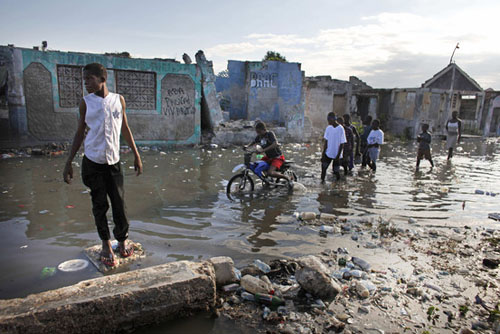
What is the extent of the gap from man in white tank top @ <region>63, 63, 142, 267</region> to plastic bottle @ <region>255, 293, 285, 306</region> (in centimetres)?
146

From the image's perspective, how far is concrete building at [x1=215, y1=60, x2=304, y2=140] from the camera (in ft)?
53.6

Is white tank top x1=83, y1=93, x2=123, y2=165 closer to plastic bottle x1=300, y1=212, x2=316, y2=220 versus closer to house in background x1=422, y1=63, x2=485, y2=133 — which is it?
plastic bottle x1=300, y1=212, x2=316, y2=220

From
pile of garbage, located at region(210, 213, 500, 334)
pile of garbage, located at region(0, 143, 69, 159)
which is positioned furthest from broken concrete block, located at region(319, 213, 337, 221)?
pile of garbage, located at region(0, 143, 69, 159)

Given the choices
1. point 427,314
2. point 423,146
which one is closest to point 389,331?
point 427,314

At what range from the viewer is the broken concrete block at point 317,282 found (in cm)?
287

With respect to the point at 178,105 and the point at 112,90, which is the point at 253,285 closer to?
the point at 112,90

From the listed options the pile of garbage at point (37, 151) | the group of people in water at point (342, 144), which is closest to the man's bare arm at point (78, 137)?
the group of people in water at point (342, 144)

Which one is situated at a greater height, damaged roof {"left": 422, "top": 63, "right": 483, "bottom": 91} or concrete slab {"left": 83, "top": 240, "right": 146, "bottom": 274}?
damaged roof {"left": 422, "top": 63, "right": 483, "bottom": 91}

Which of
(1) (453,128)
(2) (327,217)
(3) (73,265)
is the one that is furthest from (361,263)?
(1) (453,128)

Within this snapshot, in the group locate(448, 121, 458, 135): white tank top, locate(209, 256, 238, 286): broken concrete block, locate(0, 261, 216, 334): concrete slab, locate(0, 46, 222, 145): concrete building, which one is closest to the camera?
locate(0, 261, 216, 334): concrete slab

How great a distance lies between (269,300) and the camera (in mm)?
2760

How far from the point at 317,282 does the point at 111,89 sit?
11014 millimetres

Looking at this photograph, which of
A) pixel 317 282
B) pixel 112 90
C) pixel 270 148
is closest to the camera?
pixel 317 282

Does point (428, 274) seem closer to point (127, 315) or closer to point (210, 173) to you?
point (127, 315)
